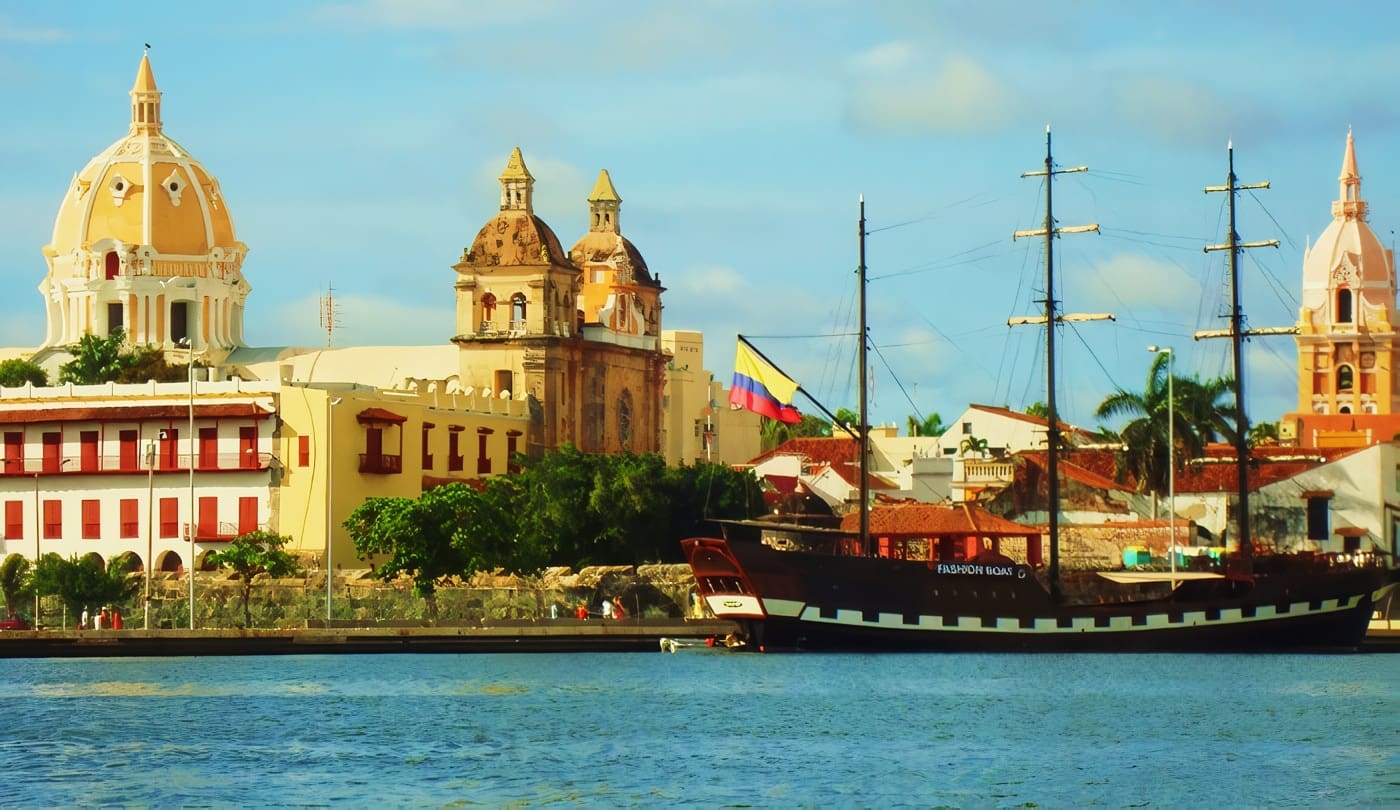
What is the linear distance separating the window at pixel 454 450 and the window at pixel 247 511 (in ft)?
32.6

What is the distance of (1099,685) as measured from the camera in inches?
2415

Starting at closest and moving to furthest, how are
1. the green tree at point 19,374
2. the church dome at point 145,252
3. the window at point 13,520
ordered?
the window at point 13,520 < the green tree at point 19,374 < the church dome at point 145,252

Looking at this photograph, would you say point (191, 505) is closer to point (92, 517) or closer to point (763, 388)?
point (92, 517)

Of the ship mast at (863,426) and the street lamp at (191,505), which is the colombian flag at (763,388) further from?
the street lamp at (191,505)

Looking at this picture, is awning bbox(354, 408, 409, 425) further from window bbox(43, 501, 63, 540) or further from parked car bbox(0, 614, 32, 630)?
parked car bbox(0, 614, 32, 630)

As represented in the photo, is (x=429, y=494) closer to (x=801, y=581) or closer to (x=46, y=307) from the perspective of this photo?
(x=801, y=581)

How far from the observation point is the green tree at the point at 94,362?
11725cm

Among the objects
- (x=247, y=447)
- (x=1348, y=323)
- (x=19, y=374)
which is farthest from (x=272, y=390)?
(x=1348, y=323)

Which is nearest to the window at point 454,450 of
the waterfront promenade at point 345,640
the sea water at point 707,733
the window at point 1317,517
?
the waterfront promenade at point 345,640

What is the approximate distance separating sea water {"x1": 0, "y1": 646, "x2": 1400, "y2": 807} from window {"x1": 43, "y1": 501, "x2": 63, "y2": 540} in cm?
2644

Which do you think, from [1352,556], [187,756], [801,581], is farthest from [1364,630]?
[187,756]

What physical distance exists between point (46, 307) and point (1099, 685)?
85755 mm

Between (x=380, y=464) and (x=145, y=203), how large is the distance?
39.8m

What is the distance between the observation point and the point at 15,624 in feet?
260
